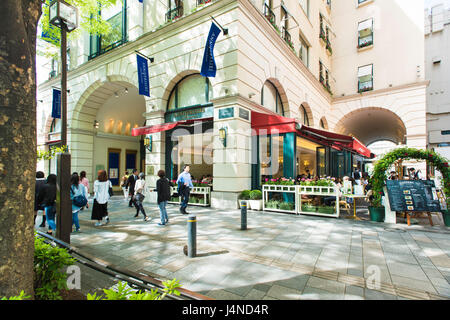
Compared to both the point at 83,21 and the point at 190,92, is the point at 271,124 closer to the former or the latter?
the point at 190,92

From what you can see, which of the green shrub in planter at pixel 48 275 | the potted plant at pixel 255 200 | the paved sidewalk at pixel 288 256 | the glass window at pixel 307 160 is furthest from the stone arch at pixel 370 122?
the green shrub in planter at pixel 48 275

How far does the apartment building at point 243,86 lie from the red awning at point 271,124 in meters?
0.06

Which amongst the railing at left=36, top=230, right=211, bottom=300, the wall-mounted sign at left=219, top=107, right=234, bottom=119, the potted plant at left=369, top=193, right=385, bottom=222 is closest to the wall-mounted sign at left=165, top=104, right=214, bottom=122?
the wall-mounted sign at left=219, top=107, right=234, bottom=119

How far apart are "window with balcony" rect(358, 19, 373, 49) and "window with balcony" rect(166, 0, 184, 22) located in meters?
17.9

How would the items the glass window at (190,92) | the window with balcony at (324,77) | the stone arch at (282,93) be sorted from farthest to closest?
the window with balcony at (324,77), the stone arch at (282,93), the glass window at (190,92)

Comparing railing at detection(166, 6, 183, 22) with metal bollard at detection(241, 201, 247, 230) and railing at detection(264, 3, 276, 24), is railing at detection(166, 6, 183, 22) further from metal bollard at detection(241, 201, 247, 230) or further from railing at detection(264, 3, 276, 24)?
metal bollard at detection(241, 201, 247, 230)

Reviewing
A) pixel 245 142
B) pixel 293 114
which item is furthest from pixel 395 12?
pixel 245 142

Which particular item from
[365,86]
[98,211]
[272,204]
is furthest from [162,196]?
[365,86]

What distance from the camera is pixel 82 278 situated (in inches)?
135

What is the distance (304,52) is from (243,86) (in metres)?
9.99

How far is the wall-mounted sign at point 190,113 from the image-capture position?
33.7ft

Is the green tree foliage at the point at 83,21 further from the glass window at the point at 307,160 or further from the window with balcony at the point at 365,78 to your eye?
the window with balcony at the point at 365,78

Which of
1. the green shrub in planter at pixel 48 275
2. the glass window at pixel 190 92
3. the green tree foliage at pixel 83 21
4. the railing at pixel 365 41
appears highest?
the railing at pixel 365 41
